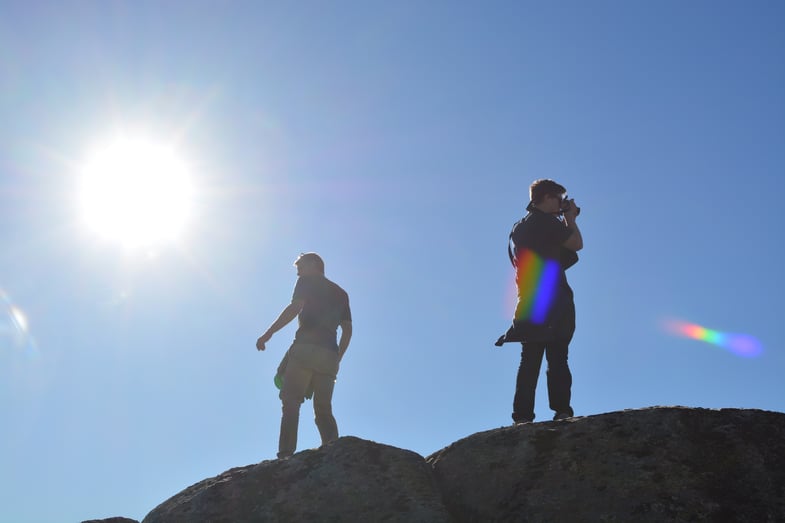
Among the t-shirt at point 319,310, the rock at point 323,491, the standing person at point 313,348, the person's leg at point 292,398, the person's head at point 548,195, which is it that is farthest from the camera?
the t-shirt at point 319,310

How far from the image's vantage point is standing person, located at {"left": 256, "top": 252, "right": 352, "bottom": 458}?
9.71 m

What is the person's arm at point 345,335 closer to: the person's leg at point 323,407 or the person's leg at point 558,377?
the person's leg at point 323,407

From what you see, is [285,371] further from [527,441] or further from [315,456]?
[527,441]

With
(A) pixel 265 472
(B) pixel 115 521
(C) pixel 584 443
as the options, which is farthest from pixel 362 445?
(B) pixel 115 521

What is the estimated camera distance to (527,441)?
638cm

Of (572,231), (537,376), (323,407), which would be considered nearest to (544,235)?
(572,231)

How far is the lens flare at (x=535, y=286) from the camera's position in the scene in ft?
26.3

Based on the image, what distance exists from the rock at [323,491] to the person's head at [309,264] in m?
4.06

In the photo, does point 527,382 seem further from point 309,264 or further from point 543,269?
point 309,264

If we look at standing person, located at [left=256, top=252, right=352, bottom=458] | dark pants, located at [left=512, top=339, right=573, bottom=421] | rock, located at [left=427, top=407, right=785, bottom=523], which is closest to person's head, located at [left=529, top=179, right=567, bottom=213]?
dark pants, located at [left=512, top=339, right=573, bottom=421]

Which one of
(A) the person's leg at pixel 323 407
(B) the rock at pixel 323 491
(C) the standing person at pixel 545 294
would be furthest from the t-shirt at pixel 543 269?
(A) the person's leg at pixel 323 407

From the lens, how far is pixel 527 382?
311 inches

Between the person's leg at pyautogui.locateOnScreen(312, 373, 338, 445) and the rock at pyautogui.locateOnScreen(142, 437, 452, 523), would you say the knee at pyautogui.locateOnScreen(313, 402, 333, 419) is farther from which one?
the rock at pyautogui.locateOnScreen(142, 437, 452, 523)

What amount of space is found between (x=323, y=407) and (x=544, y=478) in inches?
185
